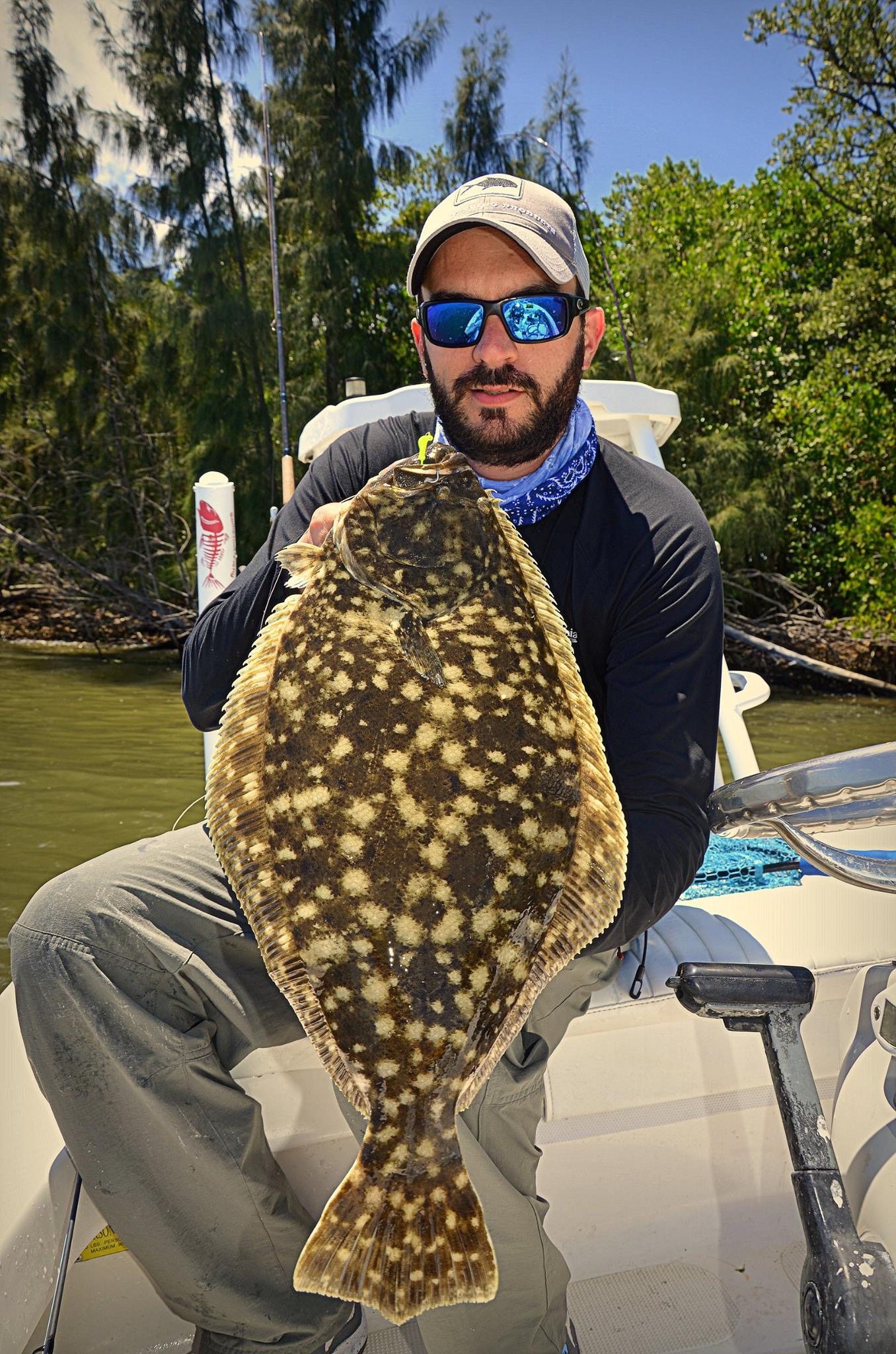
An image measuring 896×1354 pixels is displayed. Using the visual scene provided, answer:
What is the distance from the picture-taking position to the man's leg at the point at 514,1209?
1879mm

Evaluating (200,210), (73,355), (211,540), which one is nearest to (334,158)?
(200,210)

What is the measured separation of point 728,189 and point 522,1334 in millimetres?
28802

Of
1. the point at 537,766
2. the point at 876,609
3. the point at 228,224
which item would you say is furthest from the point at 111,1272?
the point at 228,224

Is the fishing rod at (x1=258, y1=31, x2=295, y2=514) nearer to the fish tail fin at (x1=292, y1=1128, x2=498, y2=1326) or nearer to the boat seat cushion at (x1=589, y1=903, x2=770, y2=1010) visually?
the boat seat cushion at (x1=589, y1=903, x2=770, y2=1010)

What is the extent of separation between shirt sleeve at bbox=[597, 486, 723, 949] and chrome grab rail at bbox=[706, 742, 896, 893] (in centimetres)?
33

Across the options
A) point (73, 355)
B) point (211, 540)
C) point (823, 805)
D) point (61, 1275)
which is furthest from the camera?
point (73, 355)

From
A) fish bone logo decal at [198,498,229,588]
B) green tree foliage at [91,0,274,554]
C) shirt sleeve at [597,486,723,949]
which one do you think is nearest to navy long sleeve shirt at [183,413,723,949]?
shirt sleeve at [597,486,723,949]

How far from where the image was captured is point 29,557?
80.0 feet

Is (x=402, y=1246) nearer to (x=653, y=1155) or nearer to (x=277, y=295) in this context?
(x=653, y=1155)

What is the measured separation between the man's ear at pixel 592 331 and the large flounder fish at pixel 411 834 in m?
0.99

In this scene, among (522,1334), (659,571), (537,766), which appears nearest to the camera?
(537,766)

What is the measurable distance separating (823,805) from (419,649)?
575 millimetres

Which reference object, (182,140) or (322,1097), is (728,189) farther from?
(322,1097)

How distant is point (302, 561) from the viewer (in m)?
1.52
